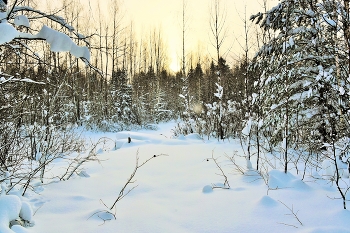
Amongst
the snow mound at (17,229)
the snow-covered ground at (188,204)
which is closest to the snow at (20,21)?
the snow mound at (17,229)

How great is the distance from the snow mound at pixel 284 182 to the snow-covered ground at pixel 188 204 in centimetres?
1

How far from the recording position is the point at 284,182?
3125mm

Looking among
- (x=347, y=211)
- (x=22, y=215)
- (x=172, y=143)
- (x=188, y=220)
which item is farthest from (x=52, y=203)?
(x=172, y=143)

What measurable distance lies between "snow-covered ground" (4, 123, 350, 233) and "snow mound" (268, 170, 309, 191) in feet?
0.04

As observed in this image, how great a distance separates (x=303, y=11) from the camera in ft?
16.0

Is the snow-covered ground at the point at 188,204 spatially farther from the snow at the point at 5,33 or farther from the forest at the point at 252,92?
the snow at the point at 5,33

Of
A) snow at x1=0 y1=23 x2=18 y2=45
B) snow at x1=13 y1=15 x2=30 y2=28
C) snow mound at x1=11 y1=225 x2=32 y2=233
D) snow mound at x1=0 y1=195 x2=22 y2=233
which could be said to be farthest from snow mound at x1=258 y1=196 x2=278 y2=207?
snow at x1=13 y1=15 x2=30 y2=28

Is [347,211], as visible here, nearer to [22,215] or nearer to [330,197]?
[330,197]

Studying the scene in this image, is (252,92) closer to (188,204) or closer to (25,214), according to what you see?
(188,204)

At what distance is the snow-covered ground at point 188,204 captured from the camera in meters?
2.12

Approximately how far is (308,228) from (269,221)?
12.5 inches

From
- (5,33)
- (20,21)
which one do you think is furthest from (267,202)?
(20,21)

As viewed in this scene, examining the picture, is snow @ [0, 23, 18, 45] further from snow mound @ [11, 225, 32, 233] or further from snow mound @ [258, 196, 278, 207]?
snow mound @ [258, 196, 278, 207]

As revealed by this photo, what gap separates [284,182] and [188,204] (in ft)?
4.51
